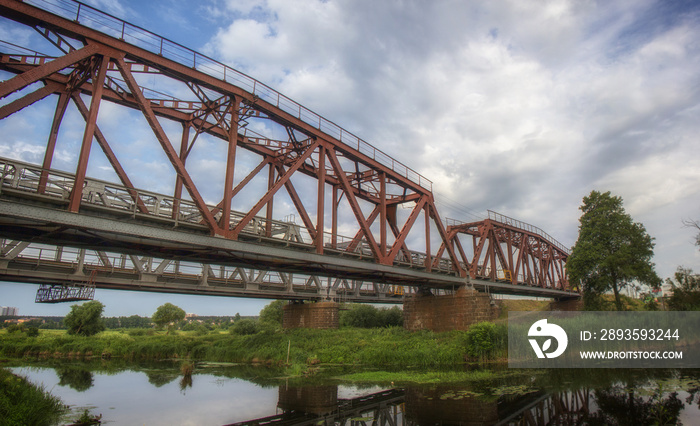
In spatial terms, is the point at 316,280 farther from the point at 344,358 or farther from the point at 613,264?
the point at 613,264

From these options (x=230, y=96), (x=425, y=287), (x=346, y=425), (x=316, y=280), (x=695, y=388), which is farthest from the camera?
(x=316, y=280)

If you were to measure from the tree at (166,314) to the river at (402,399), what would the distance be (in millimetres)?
51687

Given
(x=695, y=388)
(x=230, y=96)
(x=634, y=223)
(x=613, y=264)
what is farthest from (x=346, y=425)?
(x=634, y=223)

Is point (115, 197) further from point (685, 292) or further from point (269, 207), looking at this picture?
point (685, 292)

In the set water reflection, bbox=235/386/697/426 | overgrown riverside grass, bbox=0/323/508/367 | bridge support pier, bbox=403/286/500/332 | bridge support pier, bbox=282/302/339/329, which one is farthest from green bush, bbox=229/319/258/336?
water reflection, bbox=235/386/697/426

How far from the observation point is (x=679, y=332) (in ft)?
86.8

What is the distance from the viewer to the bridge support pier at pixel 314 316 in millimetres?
43750

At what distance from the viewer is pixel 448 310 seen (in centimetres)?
3506

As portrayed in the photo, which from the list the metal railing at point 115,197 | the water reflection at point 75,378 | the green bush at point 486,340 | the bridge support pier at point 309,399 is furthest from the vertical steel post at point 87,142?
the green bush at point 486,340

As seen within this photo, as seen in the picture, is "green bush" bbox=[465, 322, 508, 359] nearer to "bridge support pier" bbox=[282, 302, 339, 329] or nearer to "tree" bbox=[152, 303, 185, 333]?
"bridge support pier" bbox=[282, 302, 339, 329]

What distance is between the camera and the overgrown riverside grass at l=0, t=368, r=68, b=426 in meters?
9.98

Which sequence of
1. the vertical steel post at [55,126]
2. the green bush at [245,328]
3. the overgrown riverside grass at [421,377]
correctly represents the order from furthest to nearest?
the green bush at [245,328] < the overgrown riverside grass at [421,377] < the vertical steel post at [55,126]

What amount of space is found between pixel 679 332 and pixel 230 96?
32.9 metres

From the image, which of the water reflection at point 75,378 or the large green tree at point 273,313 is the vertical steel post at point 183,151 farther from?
the large green tree at point 273,313
